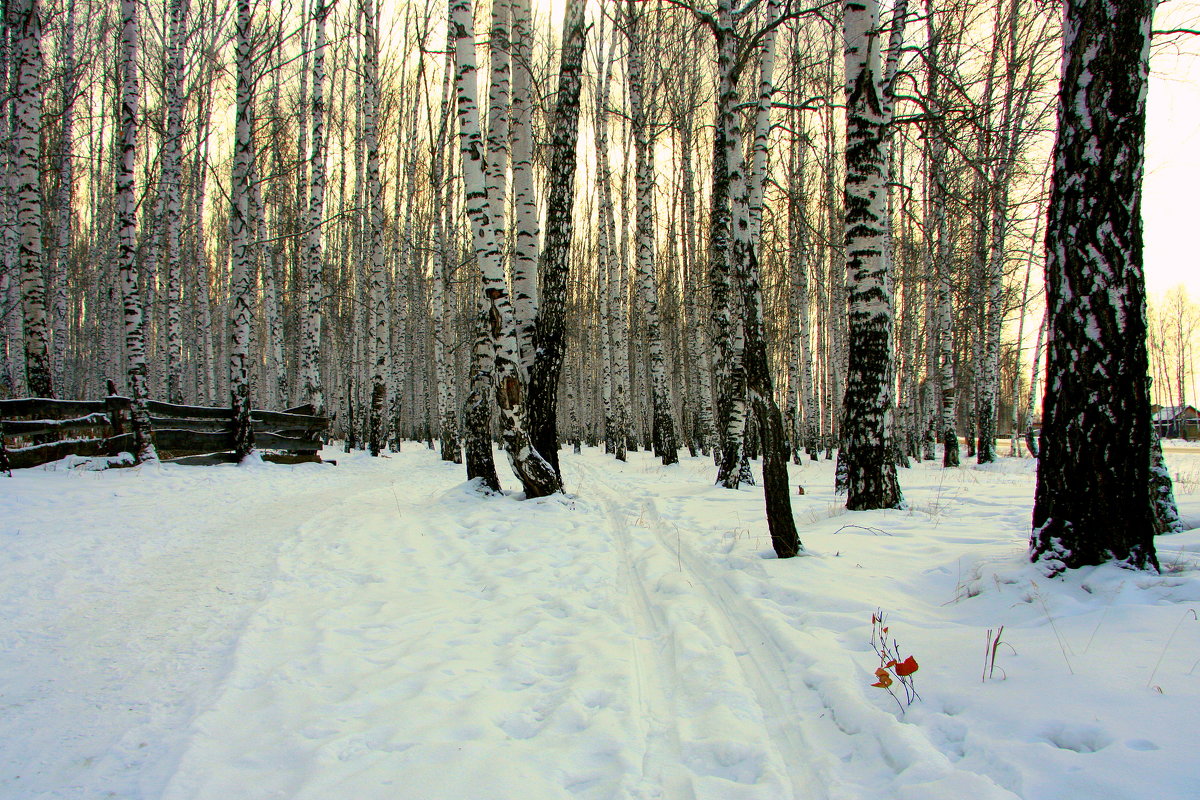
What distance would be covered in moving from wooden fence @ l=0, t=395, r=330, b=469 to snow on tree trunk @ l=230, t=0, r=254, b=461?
434 millimetres

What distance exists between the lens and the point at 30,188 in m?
9.06

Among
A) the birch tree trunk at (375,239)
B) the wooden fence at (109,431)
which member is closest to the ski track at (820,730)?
the wooden fence at (109,431)

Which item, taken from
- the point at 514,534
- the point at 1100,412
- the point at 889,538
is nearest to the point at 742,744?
the point at 1100,412

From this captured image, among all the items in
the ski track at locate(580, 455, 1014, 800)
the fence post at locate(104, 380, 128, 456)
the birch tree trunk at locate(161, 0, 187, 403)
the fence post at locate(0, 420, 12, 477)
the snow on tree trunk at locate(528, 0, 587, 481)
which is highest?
the birch tree trunk at locate(161, 0, 187, 403)

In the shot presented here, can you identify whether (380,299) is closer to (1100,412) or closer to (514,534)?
(514,534)

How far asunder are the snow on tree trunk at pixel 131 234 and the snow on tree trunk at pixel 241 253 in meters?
1.47

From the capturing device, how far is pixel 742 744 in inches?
83.3

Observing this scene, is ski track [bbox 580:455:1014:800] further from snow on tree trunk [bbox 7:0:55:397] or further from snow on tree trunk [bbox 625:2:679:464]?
snow on tree trunk [bbox 7:0:55:397]

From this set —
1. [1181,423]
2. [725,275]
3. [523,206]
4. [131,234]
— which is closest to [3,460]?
[131,234]

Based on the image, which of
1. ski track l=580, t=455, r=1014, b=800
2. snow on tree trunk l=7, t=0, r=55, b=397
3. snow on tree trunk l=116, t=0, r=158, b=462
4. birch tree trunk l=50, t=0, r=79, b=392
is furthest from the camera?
birch tree trunk l=50, t=0, r=79, b=392

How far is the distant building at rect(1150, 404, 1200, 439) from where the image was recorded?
3762cm

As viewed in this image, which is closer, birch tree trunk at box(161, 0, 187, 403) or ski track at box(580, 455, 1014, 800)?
ski track at box(580, 455, 1014, 800)

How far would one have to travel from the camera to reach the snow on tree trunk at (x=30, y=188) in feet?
28.3

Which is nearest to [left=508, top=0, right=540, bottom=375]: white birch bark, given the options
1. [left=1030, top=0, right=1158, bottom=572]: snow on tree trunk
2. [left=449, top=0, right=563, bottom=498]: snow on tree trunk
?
[left=449, top=0, right=563, bottom=498]: snow on tree trunk
